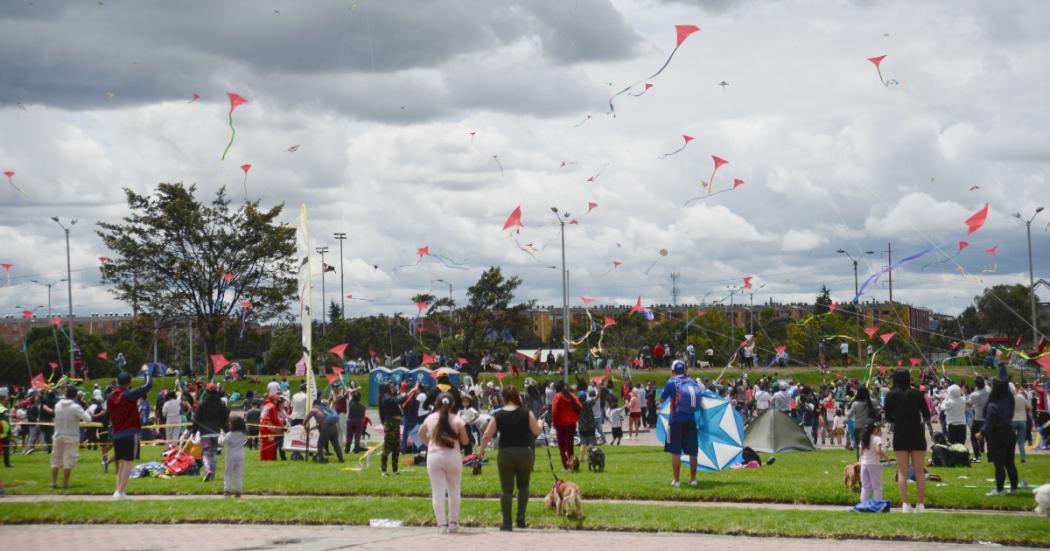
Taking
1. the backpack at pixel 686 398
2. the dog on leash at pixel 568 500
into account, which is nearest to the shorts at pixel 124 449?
the dog on leash at pixel 568 500

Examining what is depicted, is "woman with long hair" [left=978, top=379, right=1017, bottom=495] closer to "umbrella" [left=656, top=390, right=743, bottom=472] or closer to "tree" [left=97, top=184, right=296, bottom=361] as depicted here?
"umbrella" [left=656, top=390, right=743, bottom=472]

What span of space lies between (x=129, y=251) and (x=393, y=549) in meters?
46.3

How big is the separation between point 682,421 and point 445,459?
4627 mm

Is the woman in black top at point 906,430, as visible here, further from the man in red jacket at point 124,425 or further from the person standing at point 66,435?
the person standing at point 66,435

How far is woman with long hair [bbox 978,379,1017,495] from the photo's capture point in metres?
14.0

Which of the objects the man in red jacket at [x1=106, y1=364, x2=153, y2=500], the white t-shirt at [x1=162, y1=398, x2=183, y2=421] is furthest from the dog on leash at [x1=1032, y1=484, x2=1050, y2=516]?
the white t-shirt at [x1=162, y1=398, x2=183, y2=421]

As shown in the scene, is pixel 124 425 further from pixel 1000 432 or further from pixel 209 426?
pixel 1000 432

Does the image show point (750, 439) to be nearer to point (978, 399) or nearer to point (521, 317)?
point (978, 399)

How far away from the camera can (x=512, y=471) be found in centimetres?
1175

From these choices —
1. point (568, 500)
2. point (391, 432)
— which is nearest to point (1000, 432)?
point (568, 500)

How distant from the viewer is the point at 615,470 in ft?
61.9

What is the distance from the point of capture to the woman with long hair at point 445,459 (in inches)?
453

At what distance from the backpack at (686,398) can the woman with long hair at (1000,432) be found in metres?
3.72

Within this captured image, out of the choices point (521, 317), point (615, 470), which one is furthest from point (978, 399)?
point (521, 317)
